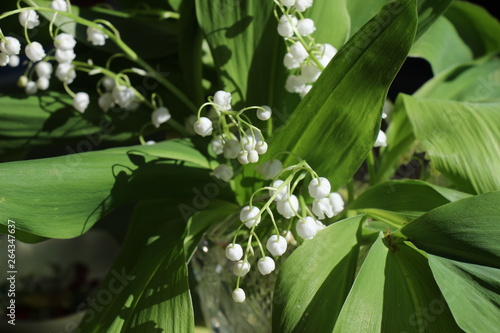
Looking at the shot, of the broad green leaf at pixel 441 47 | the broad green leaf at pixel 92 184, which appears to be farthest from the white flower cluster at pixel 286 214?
the broad green leaf at pixel 441 47

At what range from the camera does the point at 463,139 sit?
483 millimetres

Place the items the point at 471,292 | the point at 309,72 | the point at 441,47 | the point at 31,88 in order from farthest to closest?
1. the point at 441,47
2. the point at 31,88
3. the point at 309,72
4. the point at 471,292

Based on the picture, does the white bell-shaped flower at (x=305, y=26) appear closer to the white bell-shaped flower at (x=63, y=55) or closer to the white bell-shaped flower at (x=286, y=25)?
the white bell-shaped flower at (x=286, y=25)

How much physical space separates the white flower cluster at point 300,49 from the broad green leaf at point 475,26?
14.8 inches

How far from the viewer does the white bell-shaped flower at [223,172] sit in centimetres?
46

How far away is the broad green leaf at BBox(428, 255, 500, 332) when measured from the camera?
0.33m

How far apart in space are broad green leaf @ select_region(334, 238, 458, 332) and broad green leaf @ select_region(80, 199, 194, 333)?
0.13 metres

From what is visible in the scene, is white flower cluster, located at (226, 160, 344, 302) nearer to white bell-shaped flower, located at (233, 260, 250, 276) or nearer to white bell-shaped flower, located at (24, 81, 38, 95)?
white bell-shaped flower, located at (233, 260, 250, 276)

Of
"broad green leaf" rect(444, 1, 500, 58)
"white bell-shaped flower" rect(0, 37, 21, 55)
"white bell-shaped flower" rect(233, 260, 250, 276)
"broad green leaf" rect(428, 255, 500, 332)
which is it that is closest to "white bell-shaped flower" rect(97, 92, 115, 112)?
"white bell-shaped flower" rect(0, 37, 21, 55)

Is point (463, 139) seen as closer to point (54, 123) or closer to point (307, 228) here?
point (307, 228)

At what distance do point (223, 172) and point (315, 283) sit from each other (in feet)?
0.41

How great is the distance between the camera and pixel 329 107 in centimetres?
42

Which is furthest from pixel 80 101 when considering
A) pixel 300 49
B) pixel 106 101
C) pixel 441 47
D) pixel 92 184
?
pixel 441 47

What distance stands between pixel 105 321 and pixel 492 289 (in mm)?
330
